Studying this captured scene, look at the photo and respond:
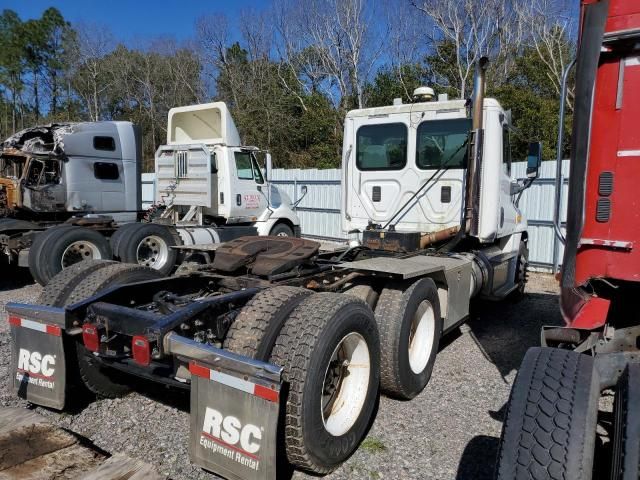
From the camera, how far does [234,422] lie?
2547 millimetres

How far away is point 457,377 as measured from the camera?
15.6 feet

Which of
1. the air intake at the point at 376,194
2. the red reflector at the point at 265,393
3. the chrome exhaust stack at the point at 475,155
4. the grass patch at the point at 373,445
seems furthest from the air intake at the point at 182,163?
the red reflector at the point at 265,393

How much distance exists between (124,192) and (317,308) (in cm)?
859

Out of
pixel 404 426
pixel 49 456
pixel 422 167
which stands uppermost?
pixel 422 167

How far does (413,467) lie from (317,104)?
2747cm

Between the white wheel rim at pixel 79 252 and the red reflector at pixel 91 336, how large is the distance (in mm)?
5776

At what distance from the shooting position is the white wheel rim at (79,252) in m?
8.37

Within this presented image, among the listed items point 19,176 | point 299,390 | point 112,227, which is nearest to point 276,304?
point 299,390

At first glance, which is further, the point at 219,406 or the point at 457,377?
the point at 457,377

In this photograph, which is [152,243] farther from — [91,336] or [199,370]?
[199,370]

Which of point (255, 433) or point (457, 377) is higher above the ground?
point (255, 433)

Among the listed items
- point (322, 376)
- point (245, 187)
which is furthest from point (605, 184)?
point (245, 187)

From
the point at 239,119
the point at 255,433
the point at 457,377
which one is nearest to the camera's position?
the point at 255,433

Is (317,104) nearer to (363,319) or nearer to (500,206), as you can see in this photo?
(500,206)
